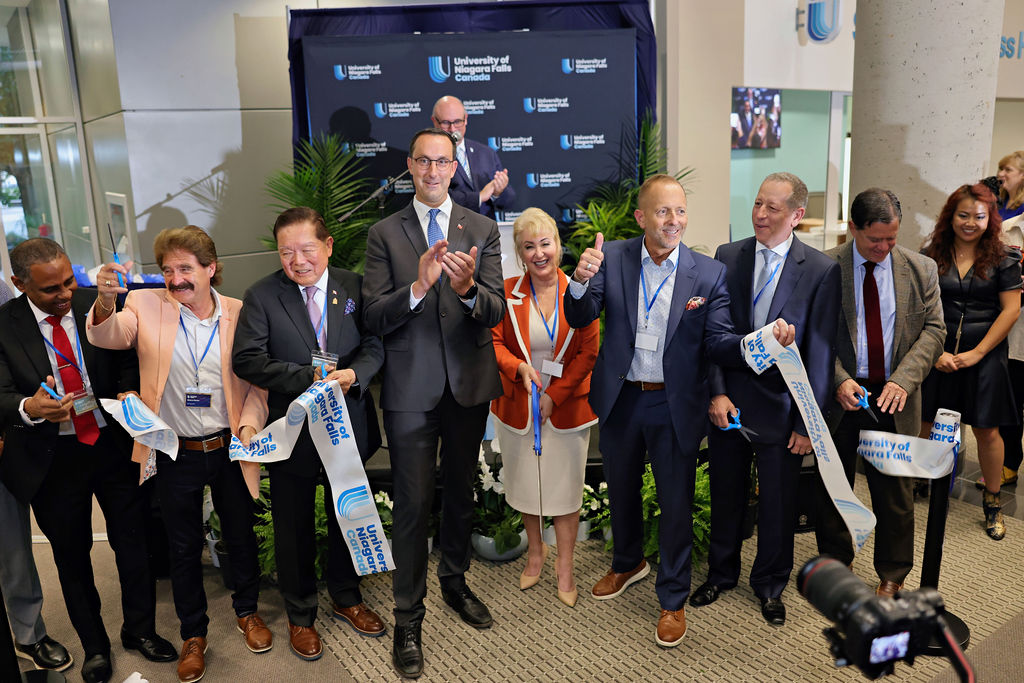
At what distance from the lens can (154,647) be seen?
11.2 feet

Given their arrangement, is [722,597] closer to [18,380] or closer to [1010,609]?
[1010,609]

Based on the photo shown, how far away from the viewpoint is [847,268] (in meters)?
3.46

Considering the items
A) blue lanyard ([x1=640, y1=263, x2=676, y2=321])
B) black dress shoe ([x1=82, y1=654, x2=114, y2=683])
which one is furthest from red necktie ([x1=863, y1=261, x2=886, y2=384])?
black dress shoe ([x1=82, y1=654, x2=114, y2=683])

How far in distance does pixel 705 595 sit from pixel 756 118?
21.6 feet

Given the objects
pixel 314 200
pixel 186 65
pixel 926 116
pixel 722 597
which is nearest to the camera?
pixel 722 597

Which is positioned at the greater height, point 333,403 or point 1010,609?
point 333,403

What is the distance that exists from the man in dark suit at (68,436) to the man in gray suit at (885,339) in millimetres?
2953

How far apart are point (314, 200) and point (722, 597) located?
3.86 m

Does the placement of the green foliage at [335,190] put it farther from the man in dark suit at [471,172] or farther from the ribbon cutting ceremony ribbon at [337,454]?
the ribbon cutting ceremony ribbon at [337,454]

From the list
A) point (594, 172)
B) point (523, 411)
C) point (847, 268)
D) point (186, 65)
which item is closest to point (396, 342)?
point (523, 411)

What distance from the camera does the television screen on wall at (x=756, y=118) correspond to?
8516 mm

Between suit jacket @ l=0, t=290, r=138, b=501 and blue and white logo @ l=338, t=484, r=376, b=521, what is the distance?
2.89 feet

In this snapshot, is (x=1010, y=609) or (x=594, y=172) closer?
(x=1010, y=609)

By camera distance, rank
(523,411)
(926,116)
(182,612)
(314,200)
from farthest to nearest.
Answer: (314,200)
(926,116)
(523,411)
(182,612)
